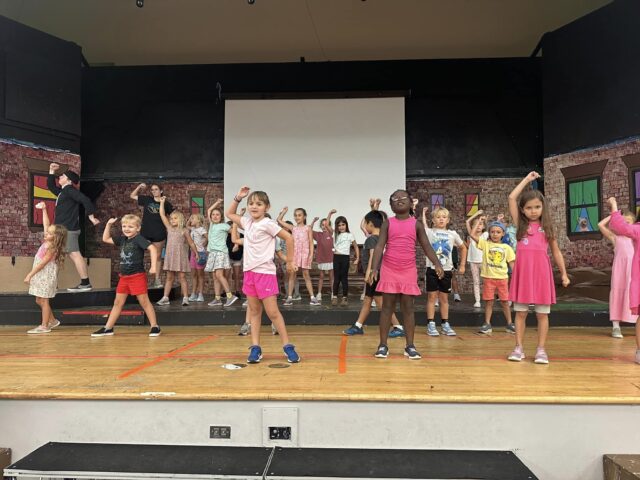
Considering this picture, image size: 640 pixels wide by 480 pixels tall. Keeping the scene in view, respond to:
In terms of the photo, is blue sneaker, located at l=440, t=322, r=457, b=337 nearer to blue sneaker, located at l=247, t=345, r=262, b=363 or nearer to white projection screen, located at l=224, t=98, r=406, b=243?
blue sneaker, located at l=247, t=345, r=262, b=363

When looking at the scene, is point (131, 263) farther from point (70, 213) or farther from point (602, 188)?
point (602, 188)

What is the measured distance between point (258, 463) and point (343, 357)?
5.52ft

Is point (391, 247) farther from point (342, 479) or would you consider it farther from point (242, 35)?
point (242, 35)

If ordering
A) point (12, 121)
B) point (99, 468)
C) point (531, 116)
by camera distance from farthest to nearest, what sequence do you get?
point (531, 116) < point (12, 121) < point (99, 468)

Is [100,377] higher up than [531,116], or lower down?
lower down

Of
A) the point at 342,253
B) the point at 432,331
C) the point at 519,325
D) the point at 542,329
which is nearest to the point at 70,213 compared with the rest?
the point at 342,253

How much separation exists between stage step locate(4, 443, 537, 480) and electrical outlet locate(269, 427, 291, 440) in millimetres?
75

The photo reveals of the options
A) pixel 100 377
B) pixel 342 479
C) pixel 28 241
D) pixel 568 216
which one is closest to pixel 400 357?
pixel 342 479

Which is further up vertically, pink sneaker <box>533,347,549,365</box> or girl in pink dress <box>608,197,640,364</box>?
girl in pink dress <box>608,197,640,364</box>

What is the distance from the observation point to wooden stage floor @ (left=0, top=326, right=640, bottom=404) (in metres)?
2.61

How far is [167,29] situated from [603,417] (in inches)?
455

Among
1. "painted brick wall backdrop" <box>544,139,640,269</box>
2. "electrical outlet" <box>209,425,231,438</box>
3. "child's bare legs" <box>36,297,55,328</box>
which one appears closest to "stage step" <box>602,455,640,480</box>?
"electrical outlet" <box>209,425,231,438</box>

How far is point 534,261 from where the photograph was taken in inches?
144

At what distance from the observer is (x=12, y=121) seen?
847 centimetres
